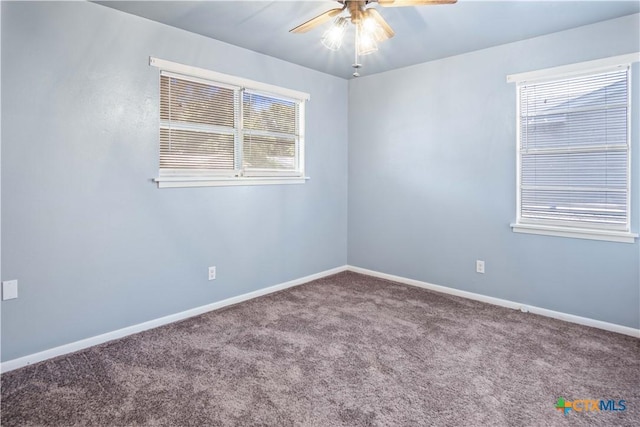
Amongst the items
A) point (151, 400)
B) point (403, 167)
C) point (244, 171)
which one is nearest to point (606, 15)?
point (403, 167)

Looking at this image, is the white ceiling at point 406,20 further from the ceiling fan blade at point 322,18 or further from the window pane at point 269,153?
the window pane at point 269,153

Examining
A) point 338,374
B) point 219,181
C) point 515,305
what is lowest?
point 338,374

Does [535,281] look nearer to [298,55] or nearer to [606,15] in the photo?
[606,15]

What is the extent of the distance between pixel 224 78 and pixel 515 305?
337cm

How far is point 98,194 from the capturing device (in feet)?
8.97

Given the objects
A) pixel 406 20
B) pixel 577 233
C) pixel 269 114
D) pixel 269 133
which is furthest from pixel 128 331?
pixel 577 233

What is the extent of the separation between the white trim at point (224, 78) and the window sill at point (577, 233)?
100 inches

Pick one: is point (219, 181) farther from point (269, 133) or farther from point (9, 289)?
point (9, 289)

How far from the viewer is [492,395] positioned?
6.97ft

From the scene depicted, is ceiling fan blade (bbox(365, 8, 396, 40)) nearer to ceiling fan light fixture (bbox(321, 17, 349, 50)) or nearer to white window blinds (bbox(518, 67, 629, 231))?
ceiling fan light fixture (bbox(321, 17, 349, 50))

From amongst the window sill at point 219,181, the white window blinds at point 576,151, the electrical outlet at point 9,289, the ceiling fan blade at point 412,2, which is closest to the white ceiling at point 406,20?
the white window blinds at point 576,151

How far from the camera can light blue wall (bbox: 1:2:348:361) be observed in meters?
2.40

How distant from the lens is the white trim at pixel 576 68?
9.42 ft

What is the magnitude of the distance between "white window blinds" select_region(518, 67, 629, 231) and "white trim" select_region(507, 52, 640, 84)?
0.06 meters
